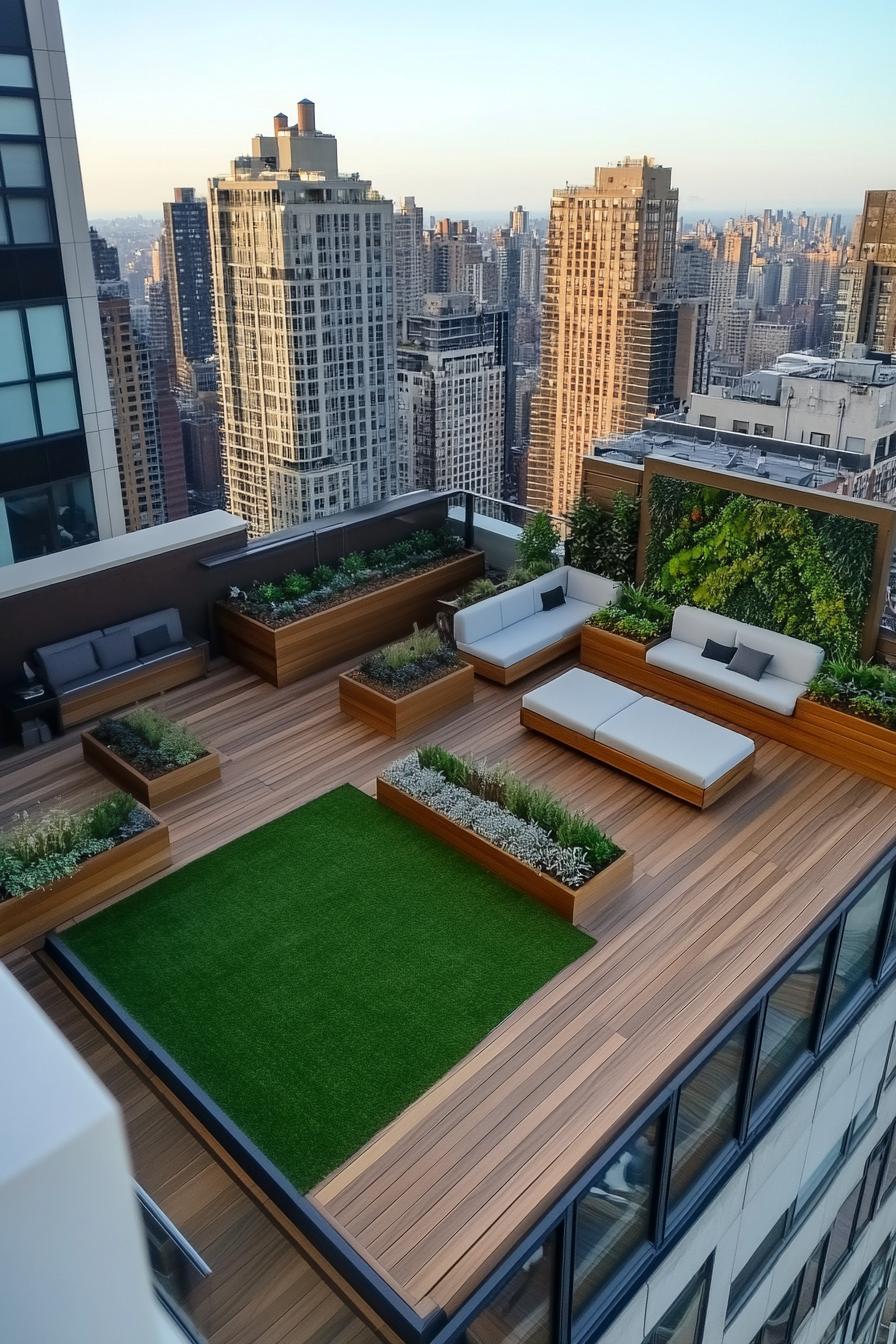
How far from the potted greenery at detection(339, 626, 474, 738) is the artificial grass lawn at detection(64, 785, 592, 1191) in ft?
4.37

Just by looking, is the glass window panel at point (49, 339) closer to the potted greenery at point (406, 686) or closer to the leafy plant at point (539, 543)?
the leafy plant at point (539, 543)

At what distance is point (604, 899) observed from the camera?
6547 millimetres

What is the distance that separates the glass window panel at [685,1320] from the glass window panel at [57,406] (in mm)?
11954

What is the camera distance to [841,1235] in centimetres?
808

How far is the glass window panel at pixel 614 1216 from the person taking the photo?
4309mm

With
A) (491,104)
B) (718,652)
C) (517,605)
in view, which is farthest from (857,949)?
(491,104)

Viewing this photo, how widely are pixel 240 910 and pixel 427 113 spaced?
28642 millimetres

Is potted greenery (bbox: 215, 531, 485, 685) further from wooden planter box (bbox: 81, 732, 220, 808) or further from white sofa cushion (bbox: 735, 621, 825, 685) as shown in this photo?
white sofa cushion (bbox: 735, 621, 825, 685)

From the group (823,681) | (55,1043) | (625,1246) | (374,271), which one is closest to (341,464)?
(374,271)

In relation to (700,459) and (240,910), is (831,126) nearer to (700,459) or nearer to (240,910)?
(700,459)

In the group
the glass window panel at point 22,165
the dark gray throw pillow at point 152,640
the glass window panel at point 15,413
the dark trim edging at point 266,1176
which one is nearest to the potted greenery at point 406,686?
the dark gray throw pillow at point 152,640

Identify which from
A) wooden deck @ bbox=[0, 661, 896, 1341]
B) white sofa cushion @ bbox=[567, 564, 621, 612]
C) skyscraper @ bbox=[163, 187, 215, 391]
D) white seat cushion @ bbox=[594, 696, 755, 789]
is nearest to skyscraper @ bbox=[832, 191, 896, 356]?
white sofa cushion @ bbox=[567, 564, 621, 612]

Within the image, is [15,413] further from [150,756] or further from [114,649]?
[150,756]

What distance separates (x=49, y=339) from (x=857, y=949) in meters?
11.7
